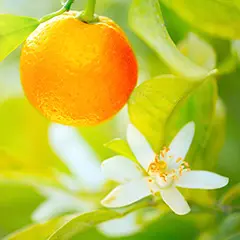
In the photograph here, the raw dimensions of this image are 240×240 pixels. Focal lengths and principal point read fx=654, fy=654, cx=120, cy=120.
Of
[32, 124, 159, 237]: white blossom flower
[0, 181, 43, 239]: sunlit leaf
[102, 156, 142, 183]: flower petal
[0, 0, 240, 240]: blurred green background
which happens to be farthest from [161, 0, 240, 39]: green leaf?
[0, 181, 43, 239]: sunlit leaf

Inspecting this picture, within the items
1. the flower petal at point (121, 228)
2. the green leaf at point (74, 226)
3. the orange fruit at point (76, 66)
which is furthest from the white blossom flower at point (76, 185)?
the orange fruit at point (76, 66)

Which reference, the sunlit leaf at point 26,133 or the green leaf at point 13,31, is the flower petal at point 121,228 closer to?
the sunlit leaf at point 26,133

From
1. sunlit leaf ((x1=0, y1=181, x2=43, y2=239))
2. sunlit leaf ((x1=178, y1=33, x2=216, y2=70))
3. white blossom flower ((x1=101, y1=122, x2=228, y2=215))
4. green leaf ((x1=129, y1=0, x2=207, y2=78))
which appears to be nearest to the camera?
green leaf ((x1=129, y1=0, x2=207, y2=78))

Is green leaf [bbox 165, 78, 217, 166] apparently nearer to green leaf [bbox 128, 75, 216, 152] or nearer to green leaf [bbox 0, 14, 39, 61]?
green leaf [bbox 128, 75, 216, 152]

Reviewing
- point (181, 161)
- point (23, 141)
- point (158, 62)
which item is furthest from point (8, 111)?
point (181, 161)

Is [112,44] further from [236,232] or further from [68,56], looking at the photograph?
[236,232]

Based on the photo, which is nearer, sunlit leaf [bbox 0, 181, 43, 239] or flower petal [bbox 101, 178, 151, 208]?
flower petal [bbox 101, 178, 151, 208]
